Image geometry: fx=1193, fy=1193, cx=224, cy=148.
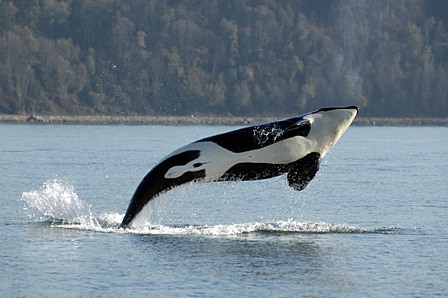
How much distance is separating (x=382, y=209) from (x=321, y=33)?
16511cm

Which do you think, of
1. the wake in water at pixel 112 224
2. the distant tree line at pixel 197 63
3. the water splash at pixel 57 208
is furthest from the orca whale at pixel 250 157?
the distant tree line at pixel 197 63

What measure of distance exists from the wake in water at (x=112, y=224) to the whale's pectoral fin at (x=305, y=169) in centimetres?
269

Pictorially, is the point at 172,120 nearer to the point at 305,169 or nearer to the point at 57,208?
Result: the point at 57,208

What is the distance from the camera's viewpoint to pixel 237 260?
76.9 feet

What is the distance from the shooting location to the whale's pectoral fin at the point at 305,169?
24875mm

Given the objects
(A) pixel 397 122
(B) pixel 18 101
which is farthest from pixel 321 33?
(B) pixel 18 101

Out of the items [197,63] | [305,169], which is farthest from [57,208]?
[197,63]

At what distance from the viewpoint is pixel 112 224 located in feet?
91.7

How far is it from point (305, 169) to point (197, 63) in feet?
521

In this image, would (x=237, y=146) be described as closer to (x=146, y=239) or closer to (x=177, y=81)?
(x=146, y=239)

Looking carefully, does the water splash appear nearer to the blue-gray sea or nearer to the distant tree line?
the blue-gray sea

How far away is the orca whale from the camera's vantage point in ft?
80.9

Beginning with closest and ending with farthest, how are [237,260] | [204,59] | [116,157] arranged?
[237,260] < [116,157] < [204,59]

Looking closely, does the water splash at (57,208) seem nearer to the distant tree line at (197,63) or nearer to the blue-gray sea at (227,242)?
the blue-gray sea at (227,242)
